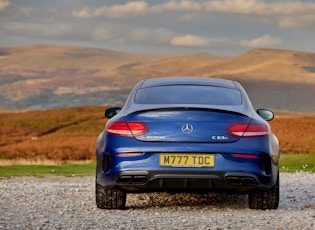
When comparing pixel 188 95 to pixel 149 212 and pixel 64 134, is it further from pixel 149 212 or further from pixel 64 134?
pixel 64 134

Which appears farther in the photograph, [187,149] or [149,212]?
[149,212]

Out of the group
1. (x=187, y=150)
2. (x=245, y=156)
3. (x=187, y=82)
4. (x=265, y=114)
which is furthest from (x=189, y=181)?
(x=265, y=114)

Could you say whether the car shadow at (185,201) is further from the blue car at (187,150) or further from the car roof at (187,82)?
the car roof at (187,82)

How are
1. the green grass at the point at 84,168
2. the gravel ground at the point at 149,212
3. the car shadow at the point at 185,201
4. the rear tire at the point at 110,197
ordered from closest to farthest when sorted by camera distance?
the gravel ground at the point at 149,212
the rear tire at the point at 110,197
the car shadow at the point at 185,201
the green grass at the point at 84,168

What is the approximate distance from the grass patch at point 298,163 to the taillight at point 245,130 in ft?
40.7

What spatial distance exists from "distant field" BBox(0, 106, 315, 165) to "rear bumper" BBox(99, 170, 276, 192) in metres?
21.1

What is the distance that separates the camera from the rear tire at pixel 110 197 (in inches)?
448

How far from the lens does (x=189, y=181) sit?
1052cm

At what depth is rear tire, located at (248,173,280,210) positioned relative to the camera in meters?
11.4

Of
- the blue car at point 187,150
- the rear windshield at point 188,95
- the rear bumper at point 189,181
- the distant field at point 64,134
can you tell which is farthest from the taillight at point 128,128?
the distant field at point 64,134

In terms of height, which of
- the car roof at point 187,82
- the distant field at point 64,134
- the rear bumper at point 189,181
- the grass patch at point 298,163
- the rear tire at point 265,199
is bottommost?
the distant field at point 64,134

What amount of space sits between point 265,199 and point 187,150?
5.66 feet

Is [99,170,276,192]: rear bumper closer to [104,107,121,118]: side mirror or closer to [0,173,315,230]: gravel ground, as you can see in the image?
[0,173,315,230]: gravel ground

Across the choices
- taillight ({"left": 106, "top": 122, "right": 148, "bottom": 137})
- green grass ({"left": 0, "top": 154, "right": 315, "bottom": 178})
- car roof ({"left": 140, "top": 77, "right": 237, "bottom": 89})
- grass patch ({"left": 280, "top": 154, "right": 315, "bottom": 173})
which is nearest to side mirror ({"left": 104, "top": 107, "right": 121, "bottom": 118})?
car roof ({"left": 140, "top": 77, "right": 237, "bottom": 89})
